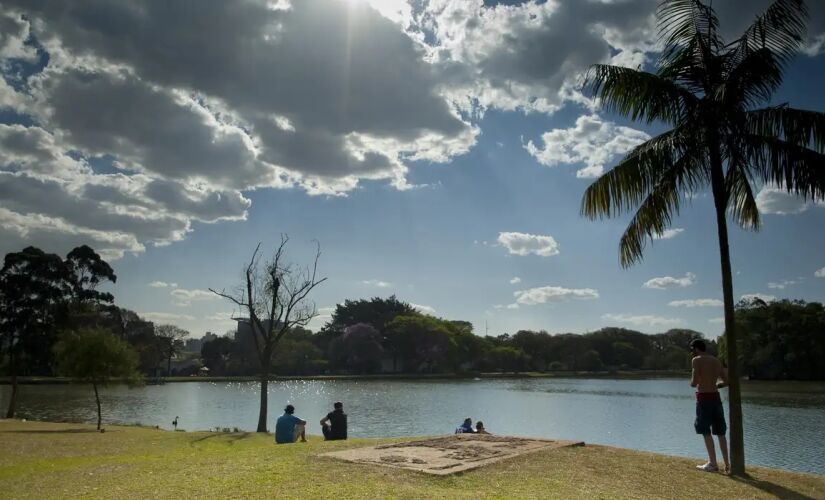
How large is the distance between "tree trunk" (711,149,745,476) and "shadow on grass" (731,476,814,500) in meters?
0.38

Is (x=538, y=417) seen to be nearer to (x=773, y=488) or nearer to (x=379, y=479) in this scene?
(x=773, y=488)

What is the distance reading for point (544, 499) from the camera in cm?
745

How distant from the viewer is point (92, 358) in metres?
26.7

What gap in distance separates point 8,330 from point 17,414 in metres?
14.4

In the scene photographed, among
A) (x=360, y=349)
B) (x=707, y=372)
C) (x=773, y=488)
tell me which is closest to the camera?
(x=773, y=488)

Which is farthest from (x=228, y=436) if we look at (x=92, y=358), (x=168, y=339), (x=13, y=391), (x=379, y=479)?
(x=168, y=339)

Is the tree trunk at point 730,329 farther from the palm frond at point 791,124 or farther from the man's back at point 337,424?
the man's back at point 337,424

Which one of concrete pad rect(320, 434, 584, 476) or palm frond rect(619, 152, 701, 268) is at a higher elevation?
palm frond rect(619, 152, 701, 268)

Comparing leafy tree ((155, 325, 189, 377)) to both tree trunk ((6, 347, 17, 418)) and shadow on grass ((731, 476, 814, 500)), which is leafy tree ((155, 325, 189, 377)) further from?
shadow on grass ((731, 476, 814, 500))

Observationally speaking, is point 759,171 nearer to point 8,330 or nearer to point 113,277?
point 8,330

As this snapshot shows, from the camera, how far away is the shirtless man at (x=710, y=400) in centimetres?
1027

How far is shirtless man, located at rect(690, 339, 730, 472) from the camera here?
10266mm

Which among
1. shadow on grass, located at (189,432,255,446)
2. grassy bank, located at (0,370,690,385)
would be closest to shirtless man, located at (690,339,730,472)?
shadow on grass, located at (189,432,255,446)

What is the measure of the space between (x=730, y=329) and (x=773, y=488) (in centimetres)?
274
